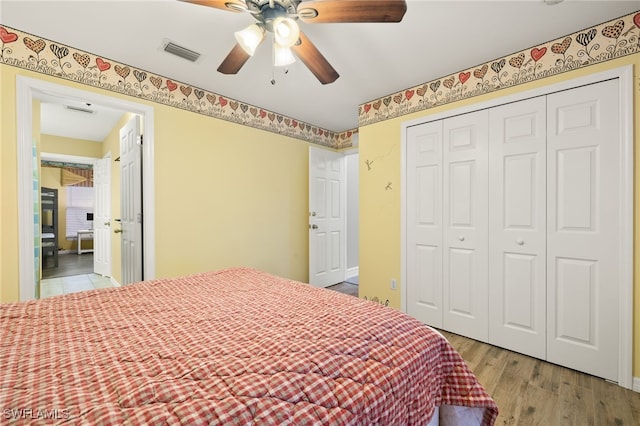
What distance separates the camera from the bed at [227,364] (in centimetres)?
64

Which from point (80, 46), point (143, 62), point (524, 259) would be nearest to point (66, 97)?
point (80, 46)

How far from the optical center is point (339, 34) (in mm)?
1961

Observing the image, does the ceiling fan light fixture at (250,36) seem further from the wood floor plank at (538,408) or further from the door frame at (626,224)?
the wood floor plank at (538,408)

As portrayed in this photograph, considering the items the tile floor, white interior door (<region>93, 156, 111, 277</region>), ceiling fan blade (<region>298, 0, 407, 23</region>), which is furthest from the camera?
white interior door (<region>93, 156, 111, 277</region>)

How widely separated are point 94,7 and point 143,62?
0.64m

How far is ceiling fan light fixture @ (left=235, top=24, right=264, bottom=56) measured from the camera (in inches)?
57.5

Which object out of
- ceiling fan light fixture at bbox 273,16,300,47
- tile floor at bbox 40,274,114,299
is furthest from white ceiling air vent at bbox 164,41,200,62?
tile floor at bbox 40,274,114,299

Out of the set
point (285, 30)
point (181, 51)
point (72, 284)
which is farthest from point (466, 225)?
point (72, 284)

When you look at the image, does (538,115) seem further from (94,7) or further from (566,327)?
(94,7)

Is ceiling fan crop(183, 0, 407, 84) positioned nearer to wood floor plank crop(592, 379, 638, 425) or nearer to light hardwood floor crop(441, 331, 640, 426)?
light hardwood floor crop(441, 331, 640, 426)

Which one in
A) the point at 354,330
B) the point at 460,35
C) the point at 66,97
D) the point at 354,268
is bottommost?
the point at 354,268

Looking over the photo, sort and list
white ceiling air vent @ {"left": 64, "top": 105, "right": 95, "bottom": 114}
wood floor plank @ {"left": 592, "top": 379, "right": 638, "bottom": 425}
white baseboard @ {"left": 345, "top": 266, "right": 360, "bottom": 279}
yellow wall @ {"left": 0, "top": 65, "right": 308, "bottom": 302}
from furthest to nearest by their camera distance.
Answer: white baseboard @ {"left": 345, "top": 266, "right": 360, "bottom": 279} → white ceiling air vent @ {"left": 64, "top": 105, "right": 95, "bottom": 114} → yellow wall @ {"left": 0, "top": 65, "right": 308, "bottom": 302} → wood floor plank @ {"left": 592, "top": 379, "right": 638, "bottom": 425}

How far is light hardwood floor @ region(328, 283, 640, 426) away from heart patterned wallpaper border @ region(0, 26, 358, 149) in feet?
10.7

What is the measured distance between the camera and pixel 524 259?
221cm
